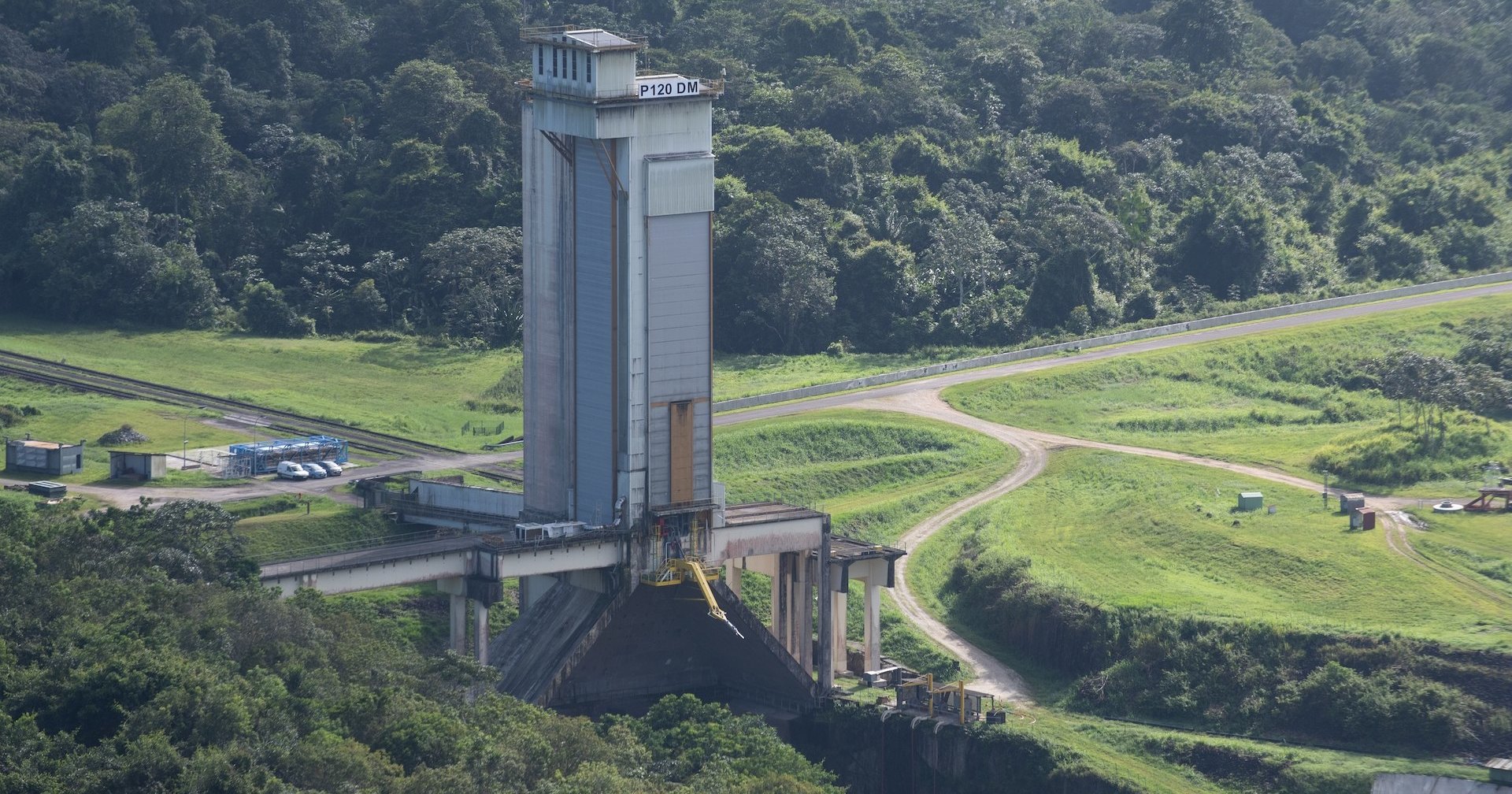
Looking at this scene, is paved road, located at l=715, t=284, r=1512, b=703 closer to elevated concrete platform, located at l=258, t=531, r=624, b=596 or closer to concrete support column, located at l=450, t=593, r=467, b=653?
elevated concrete platform, located at l=258, t=531, r=624, b=596

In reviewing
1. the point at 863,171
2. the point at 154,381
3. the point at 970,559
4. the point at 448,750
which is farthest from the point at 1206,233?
the point at 448,750

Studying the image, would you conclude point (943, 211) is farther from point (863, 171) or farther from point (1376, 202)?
point (1376, 202)

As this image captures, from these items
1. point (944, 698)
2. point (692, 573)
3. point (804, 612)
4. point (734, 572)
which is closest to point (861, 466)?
point (734, 572)

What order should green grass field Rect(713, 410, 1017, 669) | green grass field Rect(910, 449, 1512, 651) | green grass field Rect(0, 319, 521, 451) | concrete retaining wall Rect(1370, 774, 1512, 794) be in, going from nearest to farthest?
concrete retaining wall Rect(1370, 774, 1512, 794)
green grass field Rect(910, 449, 1512, 651)
green grass field Rect(713, 410, 1017, 669)
green grass field Rect(0, 319, 521, 451)

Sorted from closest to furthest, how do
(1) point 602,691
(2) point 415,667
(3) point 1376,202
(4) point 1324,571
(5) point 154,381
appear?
(2) point 415,667, (1) point 602,691, (4) point 1324,571, (5) point 154,381, (3) point 1376,202

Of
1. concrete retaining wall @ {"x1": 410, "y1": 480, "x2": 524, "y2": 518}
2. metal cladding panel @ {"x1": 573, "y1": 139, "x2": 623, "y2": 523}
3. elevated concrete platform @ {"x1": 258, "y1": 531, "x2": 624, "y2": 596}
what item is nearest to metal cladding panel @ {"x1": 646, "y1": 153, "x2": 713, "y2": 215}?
metal cladding panel @ {"x1": 573, "y1": 139, "x2": 623, "y2": 523}
